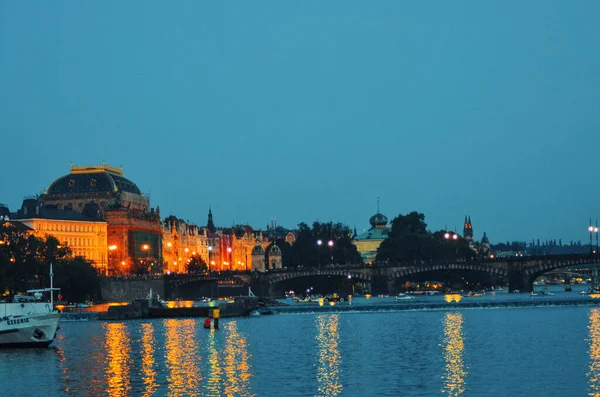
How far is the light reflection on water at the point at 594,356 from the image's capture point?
179ft

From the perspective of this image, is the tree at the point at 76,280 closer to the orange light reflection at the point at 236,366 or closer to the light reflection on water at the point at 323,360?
the light reflection on water at the point at 323,360

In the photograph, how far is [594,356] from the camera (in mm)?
69500

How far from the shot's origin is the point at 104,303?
191 meters

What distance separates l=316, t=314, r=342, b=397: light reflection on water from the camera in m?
56.5

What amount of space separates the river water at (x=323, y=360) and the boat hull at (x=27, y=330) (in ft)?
4.75

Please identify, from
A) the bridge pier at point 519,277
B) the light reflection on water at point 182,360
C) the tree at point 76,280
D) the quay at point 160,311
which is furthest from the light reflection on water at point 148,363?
the bridge pier at point 519,277

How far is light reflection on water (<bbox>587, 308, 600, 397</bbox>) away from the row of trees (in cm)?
7868

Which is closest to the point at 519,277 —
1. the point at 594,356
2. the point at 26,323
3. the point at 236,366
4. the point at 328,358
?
the point at 26,323

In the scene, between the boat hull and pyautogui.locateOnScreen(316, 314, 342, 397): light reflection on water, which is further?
the boat hull

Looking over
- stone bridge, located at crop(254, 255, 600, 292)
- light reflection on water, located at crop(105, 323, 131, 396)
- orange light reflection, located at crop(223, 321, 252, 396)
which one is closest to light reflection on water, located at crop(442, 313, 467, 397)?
orange light reflection, located at crop(223, 321, 252, 396)

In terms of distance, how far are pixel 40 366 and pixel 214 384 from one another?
51.9ft

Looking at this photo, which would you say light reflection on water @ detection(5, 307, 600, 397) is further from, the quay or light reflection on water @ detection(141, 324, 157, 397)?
the quay

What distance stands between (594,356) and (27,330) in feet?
122

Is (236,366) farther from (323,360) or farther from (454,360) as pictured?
(454,360)
